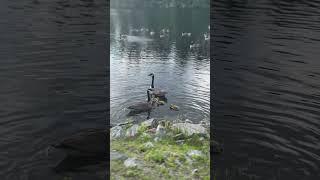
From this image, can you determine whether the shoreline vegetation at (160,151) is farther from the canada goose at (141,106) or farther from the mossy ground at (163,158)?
the canada goose at (141,106)

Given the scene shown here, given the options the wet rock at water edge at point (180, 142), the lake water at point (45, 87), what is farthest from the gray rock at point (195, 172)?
the lake water at point (45, 87)

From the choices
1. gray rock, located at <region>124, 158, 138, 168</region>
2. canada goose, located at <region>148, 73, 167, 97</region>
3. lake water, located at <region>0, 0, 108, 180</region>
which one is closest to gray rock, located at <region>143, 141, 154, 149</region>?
gray rock, located at <region>124, 158, 138, 168</region>

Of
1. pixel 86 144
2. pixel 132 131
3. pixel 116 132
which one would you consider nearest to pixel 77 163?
pixel 86 144

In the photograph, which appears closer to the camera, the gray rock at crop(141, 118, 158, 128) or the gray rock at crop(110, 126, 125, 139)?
the gray rock at crop(110, 126, 125, 139)

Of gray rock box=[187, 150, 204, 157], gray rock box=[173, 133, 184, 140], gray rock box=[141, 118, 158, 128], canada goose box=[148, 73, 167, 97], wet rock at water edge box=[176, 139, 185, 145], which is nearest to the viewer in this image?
gray rock box=[187, 150, 204, 157]

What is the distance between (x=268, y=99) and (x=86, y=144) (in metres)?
7.80

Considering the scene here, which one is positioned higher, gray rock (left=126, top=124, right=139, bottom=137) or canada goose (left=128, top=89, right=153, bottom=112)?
canada goose (left=128, top=89, right=153, bottom=112)

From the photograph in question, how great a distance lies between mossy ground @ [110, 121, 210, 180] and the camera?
40.1 ft

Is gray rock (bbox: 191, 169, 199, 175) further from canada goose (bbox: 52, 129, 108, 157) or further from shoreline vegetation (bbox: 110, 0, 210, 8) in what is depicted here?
shoreline vegetation (bbox: 110, 0, 210, 8)

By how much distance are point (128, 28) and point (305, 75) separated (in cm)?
2037

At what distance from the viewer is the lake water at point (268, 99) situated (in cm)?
1310

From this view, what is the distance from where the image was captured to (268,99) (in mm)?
18125

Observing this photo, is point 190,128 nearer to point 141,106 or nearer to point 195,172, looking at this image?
point 195,172

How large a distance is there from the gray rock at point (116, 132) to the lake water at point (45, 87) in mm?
680
